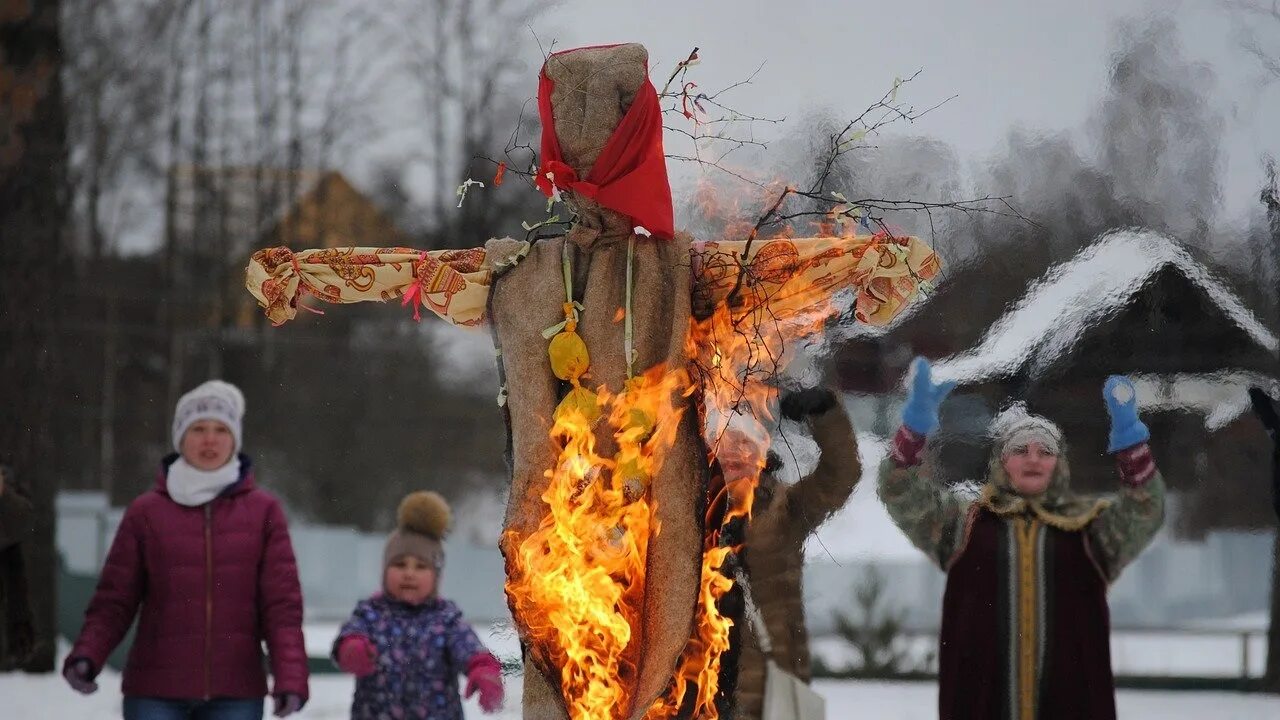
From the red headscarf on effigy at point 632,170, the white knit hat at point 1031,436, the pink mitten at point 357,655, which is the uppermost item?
the red headscarf on effigy at point 632,170

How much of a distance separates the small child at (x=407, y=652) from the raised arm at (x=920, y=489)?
3.46 ft

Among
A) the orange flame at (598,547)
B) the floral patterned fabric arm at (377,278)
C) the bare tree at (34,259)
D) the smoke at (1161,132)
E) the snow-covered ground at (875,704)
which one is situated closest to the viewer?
the orange flame at (598,547)

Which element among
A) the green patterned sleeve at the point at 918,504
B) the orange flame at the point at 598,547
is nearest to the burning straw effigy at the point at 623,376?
the orange flame at the point at 598,547

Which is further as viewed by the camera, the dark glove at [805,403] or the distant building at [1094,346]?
the distant building at [1094,346]

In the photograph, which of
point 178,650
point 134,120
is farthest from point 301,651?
point 134,120

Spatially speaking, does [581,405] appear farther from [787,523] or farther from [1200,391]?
[1200,391]

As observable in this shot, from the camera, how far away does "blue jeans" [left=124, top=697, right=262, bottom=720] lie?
3.14 m

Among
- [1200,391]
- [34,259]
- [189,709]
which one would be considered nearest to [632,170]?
[189,709]

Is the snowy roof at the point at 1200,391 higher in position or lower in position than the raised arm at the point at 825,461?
higher

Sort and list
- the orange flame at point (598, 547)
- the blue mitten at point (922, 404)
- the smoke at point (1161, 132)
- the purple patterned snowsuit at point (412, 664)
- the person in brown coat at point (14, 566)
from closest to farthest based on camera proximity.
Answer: the orange flame at point (598, 547), the blue mitten at point (922, 404), the purple patterned snowsuit at point (412, 664), the smoke at point (1161, 132), the person in brown coat at point (14, 566)

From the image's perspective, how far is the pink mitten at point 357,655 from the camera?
11.2 feet

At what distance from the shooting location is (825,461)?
3457mm

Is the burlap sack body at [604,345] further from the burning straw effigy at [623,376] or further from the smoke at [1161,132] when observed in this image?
the smoke at [1161,132]

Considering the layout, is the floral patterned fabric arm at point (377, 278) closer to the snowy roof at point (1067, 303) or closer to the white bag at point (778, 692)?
the white bag at point (778, 692)
